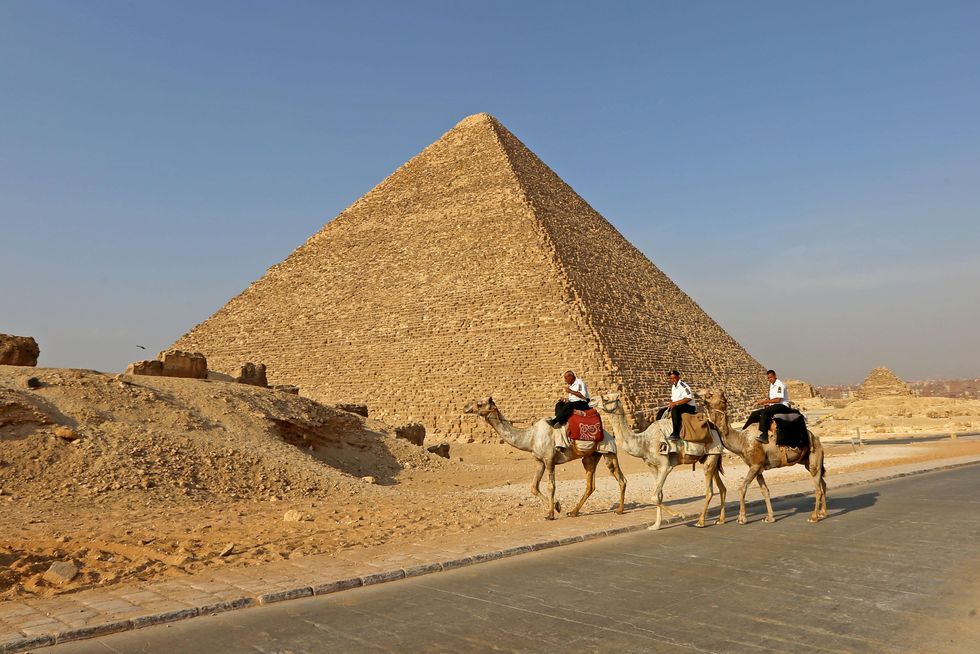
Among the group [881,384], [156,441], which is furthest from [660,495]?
[881,384]

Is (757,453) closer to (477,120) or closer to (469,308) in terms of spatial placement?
(469,308)

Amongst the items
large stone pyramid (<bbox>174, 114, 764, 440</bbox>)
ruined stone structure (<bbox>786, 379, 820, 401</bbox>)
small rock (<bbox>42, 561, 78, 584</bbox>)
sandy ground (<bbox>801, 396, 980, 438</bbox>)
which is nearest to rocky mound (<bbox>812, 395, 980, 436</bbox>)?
sandy ground (<bbox>801, 396, 980, 438</bbox>)

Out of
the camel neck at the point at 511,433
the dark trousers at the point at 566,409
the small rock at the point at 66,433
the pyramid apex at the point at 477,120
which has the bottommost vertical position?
the camel neck at the point at 511,433

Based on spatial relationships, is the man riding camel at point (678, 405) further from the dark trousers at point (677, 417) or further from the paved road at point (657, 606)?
the paved road at point (657, 606)

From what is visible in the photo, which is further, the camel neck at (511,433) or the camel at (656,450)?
the camel neck at (511,433)

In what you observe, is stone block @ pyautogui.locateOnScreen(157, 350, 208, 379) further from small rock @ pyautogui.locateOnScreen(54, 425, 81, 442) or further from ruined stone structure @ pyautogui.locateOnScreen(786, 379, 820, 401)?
ruined stone structure @ pyautogui.locateOnScreen(786, 379, 820, 401)

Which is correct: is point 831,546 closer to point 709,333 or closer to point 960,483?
point 960,483

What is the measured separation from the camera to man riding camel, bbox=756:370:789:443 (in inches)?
318

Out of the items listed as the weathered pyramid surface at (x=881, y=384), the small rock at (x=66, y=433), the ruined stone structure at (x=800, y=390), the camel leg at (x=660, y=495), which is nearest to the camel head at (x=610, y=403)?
the camel leg at (x=660, y=495)

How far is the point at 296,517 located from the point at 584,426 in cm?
358

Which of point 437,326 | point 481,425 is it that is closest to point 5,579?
point 481,425

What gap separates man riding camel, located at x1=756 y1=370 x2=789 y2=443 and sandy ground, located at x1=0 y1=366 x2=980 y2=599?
2.27 m

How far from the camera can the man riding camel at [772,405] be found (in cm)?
808

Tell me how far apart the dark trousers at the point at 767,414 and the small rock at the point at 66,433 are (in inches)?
353
